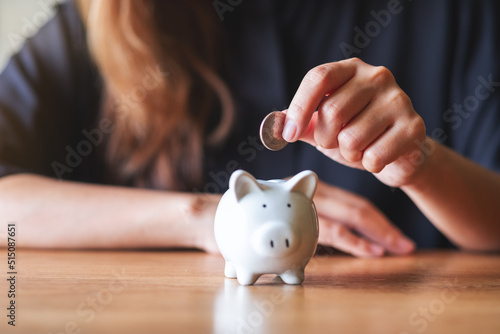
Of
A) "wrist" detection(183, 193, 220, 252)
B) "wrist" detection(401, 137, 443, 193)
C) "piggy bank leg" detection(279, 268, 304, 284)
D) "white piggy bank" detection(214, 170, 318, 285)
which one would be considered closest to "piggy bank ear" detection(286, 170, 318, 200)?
"white piggy bank" detection(214, 170, 318, 285)

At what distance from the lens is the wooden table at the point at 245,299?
465 mm

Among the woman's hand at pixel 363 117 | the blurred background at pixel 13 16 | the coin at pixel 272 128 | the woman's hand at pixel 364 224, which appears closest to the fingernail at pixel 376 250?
the woman's hand at pixel 364 224

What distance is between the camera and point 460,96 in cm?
167

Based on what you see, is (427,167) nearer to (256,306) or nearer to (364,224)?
(364,224)

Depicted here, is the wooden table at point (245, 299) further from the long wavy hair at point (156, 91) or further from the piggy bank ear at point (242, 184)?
the long wavy hair at point (156, 91)

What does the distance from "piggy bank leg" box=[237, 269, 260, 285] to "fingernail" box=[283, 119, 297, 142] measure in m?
0.20

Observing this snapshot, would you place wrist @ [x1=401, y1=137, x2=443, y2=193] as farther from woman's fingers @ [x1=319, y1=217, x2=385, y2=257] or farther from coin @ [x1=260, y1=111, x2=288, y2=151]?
coin @ [x1=260, y1=111, x2=288, y2=151]

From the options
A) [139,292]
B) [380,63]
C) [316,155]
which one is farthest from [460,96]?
[139,292]

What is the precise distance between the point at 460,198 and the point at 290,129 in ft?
2.02

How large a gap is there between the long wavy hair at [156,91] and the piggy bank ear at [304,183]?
0.88 metres

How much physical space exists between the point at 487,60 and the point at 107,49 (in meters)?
1.22

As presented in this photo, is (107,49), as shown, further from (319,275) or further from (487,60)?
(487,60)

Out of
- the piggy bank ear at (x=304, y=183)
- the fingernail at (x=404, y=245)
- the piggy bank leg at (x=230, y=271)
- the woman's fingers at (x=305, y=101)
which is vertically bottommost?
the fingernail at (x=404, y=245)

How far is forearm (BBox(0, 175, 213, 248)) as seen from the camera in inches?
46.1
